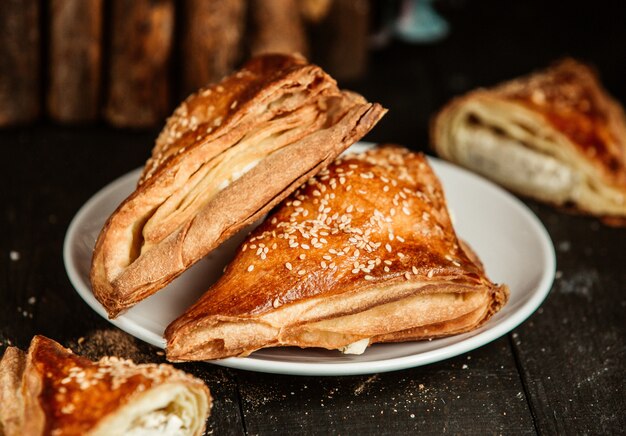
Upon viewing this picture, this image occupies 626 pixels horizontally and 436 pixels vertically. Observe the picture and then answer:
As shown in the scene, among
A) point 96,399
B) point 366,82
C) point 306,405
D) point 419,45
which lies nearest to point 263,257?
point 306,405

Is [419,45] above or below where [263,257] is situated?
below

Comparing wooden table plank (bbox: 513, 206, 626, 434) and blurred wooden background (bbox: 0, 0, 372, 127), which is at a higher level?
blurred wooden background (bbox: 0, 0, 372, 127)

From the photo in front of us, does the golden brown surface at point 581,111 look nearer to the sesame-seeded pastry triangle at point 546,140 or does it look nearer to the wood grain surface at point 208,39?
the sesame-seeded pastry triangle at point 546,140

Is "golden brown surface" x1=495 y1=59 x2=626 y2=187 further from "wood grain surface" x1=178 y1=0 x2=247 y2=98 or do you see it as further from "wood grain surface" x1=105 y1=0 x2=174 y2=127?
"wood grain surface" x1=105 y1=0 x2=174 y2=127

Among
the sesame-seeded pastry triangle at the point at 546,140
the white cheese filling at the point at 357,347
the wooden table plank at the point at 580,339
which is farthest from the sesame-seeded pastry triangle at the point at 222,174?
the sesame-seeded pastry triangle at the point at 546,140

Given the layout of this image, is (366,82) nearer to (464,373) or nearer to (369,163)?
(369,163)

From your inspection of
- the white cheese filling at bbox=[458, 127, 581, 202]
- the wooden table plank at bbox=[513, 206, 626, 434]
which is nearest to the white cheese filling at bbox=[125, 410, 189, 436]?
the wooden table plank at bbox=[513, 206, 626, 434]

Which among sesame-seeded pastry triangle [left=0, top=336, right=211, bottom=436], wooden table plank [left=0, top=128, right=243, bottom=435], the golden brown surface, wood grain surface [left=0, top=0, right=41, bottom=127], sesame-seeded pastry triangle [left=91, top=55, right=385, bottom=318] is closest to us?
sesame-seeded pastry triangle [left=0, top=336, right=211, bottom=436]
